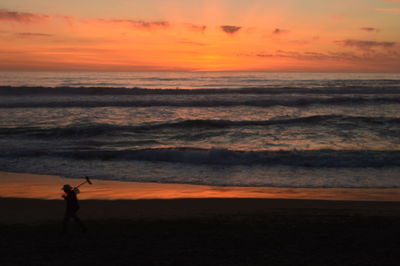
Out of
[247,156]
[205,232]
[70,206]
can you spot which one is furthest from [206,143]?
[70,206]

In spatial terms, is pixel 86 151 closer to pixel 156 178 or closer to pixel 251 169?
pixel 156 178

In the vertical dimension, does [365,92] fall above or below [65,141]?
above

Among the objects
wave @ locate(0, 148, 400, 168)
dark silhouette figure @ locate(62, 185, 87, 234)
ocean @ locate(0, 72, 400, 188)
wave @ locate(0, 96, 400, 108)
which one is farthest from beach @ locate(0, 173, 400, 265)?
wave @ locate(0, 96, 400, 108)

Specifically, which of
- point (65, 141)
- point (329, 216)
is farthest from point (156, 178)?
point (65, 141)

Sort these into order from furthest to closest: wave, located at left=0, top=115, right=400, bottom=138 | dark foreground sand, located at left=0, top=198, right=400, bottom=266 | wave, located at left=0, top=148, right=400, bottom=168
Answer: wave, located at left=0, top=115, right=400, bottom=138 → wave, located at left=0, top=148, right=400, bottom=168 → dark foreground sand, located at left=0, top=198, right=400, bottom=266

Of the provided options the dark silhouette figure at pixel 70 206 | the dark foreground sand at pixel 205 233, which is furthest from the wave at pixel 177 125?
the dark silhouette figure at pixel 70 206

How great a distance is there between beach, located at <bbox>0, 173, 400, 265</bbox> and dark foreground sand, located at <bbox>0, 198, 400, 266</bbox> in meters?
0.01

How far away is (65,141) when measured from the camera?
17.0m

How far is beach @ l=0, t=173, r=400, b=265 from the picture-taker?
547 centimetres

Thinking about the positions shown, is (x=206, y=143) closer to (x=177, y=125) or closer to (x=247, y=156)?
(x=247, y=156)

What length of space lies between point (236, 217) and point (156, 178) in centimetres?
416

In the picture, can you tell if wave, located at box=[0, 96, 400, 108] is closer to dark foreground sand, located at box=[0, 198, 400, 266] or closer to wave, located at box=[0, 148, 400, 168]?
wave, located at box=[0, 148, 400, 168]

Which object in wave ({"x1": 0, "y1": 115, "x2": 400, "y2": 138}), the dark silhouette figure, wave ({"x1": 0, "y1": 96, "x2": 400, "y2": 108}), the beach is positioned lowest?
the beach

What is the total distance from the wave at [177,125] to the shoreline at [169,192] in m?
8.71
